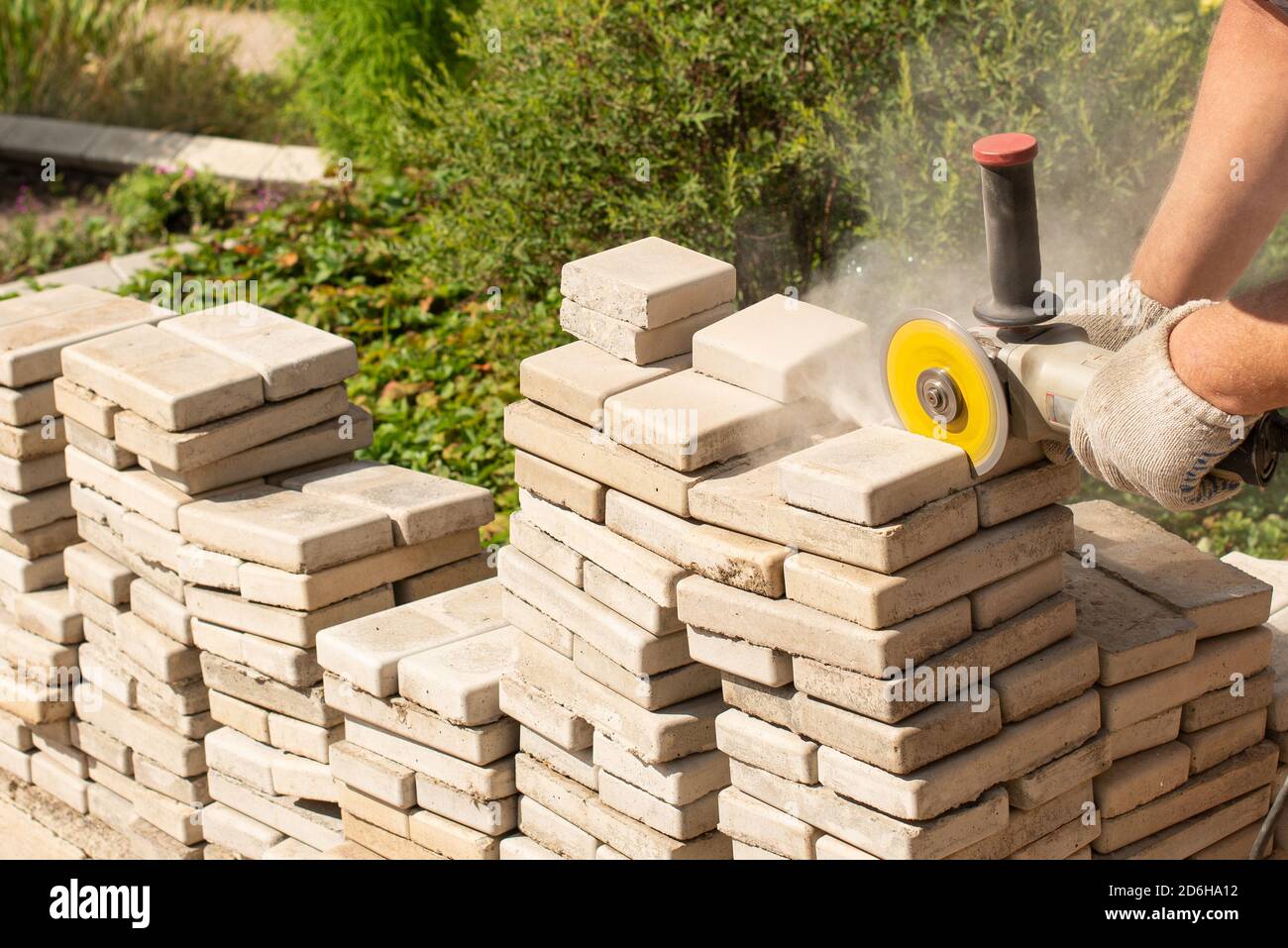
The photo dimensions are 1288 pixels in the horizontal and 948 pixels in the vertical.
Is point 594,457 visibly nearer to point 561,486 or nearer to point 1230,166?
point 561,486

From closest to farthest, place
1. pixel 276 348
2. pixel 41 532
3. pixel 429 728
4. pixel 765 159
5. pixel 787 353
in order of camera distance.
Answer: pixel 787 353 → pixel 429 728 → pixel 276 348 → pixel 41 532 → pixel 765 159

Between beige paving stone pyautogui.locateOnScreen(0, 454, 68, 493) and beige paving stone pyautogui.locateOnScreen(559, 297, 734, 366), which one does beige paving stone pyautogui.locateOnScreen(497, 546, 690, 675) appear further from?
beige paving stone pyautogui.locateOnScreen(0, 454, 68, 493)

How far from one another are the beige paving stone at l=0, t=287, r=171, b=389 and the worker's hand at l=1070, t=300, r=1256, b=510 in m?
3.36

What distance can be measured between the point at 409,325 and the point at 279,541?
394 centimetres

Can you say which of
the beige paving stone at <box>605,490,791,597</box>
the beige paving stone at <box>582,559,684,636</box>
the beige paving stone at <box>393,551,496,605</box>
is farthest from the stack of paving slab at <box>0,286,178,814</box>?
the beige paving stone at <box>605,490,791,597</box>

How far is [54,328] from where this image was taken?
5348mm

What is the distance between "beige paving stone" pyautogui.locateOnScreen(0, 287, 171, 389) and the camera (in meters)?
5.16

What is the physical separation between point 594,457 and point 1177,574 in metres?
1.55

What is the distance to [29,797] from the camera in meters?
5.68

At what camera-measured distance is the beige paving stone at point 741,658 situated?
3.48 metres

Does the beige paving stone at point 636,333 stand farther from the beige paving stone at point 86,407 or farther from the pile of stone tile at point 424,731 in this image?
the beige paving stone at point 86,407

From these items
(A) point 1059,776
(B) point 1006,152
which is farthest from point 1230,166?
(A) point 1059,776

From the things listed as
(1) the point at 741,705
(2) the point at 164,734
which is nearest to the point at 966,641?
(1) the point at 741,705

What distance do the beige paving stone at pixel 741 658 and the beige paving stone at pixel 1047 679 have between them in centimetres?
47
